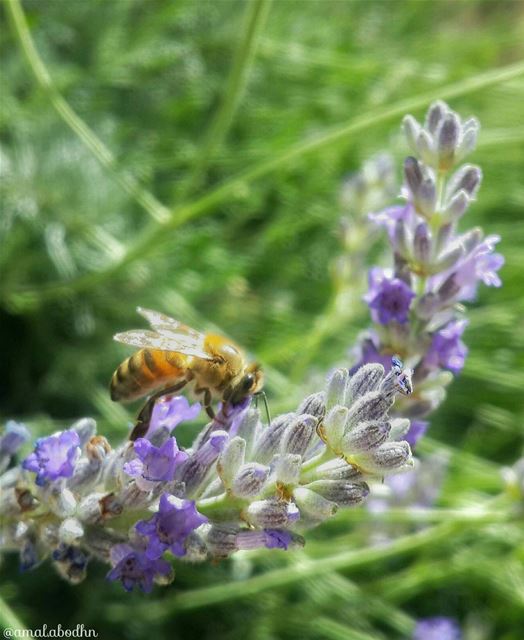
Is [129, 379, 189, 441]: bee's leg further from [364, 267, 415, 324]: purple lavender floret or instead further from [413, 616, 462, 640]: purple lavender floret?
[413, 616, 462, 640]: purple lavender floret

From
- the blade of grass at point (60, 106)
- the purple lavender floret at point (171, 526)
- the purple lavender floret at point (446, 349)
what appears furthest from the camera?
the blade of grass at point (60, 106)

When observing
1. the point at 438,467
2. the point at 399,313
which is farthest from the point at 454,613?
the point at 399,313

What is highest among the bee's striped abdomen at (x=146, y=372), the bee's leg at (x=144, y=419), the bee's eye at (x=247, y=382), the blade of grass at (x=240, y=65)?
the blade of grass at (x=240, y=65)

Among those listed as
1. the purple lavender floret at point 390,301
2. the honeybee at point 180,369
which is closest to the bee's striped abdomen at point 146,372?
the honeybee at point 180,369

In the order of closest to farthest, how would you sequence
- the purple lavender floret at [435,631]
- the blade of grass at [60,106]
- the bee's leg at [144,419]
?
the bee's leg at [144,419], the blade of grass at [60,106], the purple lavender floret at [435,631]

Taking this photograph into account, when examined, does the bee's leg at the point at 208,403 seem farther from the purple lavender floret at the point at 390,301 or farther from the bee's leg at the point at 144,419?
the purple lavender floret at the point at 390,301

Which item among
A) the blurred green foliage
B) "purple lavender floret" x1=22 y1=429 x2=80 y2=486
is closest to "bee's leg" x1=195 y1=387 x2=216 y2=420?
"purple lavender floret" x1=22 y1=429 x2=80 y2=486

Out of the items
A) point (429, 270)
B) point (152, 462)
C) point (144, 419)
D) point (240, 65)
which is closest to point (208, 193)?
point (240, 65)

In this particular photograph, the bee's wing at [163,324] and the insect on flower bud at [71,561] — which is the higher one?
the bee's wing at [163,324]
